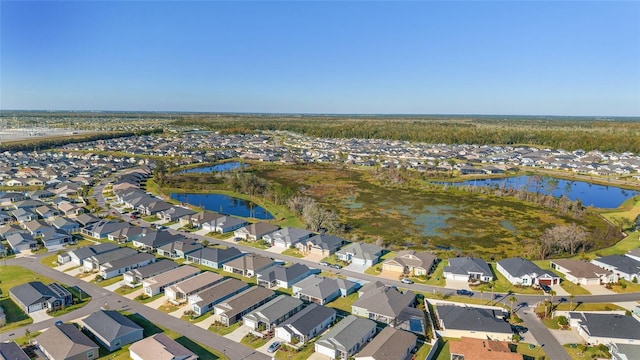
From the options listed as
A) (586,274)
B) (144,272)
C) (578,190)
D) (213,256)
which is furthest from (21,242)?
(578,190)

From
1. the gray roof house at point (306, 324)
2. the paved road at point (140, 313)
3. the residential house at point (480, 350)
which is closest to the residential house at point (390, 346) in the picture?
the residential house at point (480, 350)

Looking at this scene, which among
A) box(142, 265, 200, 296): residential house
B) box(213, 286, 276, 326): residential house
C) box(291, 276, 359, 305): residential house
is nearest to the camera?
box(213, 286, 276, 326): residential house

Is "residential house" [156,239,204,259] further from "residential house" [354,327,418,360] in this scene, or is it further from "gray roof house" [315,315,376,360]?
"residential house" [354,327,418,360]

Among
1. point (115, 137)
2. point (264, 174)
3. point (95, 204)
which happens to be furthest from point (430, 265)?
point (115, 137)

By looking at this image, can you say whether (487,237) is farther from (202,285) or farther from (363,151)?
(363,151)

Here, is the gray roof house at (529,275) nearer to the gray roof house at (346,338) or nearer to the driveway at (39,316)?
the gray roof house at (346,338)

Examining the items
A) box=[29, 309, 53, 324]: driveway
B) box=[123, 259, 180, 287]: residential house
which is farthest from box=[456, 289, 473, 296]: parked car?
box=[29, 309, 53, 324]: driveway
